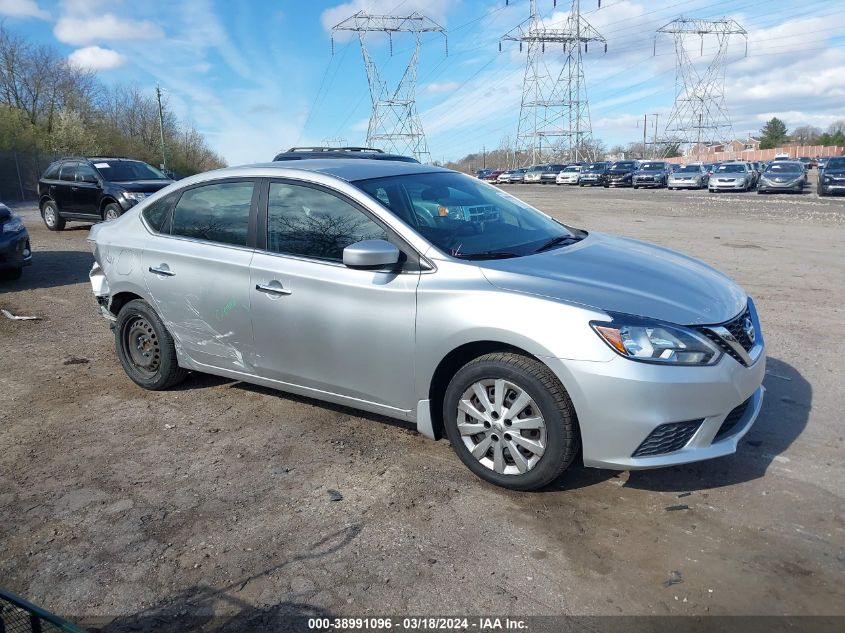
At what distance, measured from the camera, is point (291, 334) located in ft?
13.8

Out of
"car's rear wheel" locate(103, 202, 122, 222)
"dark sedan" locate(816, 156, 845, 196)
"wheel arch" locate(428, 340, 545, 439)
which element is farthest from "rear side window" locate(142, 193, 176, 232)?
"dark sedan" locate(816, 156, 845, 196)

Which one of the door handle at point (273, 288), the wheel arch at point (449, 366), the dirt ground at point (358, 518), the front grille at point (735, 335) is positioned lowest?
the dirt ground at point (358, 518)

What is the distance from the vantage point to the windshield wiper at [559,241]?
4142mm

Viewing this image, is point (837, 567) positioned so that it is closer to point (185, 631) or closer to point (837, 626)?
point (837, 626)

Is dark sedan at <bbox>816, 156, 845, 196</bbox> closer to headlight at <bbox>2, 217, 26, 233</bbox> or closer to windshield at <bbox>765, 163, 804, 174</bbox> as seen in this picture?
windshield at <bbox>765, 163, 804, 174</bbox>

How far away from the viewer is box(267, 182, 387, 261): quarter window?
4.03 meters

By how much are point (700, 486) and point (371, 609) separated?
194cm

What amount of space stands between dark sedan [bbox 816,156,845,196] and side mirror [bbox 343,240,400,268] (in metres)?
30.6

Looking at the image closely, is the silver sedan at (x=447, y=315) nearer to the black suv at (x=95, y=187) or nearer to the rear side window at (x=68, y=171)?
the black suv at (x=95, y=187)

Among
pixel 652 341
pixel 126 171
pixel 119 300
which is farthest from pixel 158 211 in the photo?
pixel 126 171

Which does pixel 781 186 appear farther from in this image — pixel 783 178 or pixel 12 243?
pixel 12 243

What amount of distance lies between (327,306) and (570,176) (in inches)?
1994

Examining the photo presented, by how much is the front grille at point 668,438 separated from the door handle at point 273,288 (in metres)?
2.26

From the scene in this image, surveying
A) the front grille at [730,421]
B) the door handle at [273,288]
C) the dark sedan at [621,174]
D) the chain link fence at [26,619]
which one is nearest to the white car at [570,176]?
the dark sedan at [621,174]
